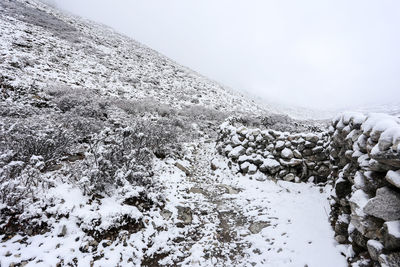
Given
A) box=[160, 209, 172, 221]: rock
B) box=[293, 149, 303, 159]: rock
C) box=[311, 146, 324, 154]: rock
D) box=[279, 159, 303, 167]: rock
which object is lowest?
box=[160, 209, 172, 221]: rock

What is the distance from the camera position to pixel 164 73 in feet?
76.5

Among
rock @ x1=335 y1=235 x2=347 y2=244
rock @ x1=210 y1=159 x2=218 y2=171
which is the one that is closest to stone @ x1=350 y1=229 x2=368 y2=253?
rock @ x1=335 y1=235 x2=347 y2=244

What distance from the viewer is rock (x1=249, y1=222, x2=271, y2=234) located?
13.1 ft

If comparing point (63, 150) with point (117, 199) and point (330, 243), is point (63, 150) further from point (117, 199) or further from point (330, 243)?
point (330, 243)

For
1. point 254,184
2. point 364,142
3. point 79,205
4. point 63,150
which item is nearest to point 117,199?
point 79,205

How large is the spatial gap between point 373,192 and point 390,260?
0.82 m

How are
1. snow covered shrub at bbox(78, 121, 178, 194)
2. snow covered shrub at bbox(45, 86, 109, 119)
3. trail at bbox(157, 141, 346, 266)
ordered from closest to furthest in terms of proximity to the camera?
trail at bbox(157, 141, 346, 266), snow covered shrub at bbox(78, 121, 178, 194), snow covered shrub at bbox(45, 86, 109, 119)

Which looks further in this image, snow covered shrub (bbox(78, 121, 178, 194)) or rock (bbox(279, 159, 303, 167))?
rock (bbox(279, 159, 303, 167))

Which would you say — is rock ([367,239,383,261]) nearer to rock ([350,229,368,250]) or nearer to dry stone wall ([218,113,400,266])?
dry stone wall ([218,113,400,266])

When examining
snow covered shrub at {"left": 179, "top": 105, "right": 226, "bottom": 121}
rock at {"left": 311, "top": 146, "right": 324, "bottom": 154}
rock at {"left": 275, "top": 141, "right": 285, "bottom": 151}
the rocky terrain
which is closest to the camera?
the rocky terrain

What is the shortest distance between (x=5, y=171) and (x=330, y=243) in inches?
228

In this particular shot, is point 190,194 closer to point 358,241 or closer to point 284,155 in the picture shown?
point 284,155

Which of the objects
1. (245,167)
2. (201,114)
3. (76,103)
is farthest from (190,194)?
(201,114)

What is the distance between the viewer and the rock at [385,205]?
6.57 feet
